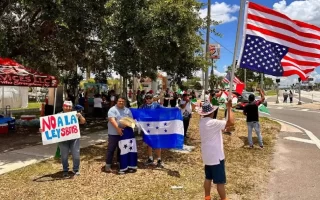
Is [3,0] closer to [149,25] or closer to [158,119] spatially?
[149,25]

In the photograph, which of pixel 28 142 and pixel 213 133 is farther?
pixel 28 142

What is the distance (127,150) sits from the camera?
7520mm

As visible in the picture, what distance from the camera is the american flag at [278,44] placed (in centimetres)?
723

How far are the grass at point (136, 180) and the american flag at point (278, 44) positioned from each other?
2.52 metres

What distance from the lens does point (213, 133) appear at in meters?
5.23

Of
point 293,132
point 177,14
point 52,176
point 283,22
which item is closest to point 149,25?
point 177,14

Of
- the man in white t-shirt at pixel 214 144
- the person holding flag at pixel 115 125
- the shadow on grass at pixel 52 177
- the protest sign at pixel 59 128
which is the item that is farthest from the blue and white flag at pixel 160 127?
the man in white t-shirt at pixel 214 144

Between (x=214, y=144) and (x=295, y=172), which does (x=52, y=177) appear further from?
(x=295, y=172)

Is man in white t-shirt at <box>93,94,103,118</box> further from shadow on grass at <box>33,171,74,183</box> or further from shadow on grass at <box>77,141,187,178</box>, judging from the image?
shadow on grass at <box>33,171,74,183</box>

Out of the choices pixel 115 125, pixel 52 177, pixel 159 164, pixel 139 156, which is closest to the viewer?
pixel 52 177

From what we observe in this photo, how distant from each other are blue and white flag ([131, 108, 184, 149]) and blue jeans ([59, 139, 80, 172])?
1.73m

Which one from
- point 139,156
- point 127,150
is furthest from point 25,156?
point 127,150

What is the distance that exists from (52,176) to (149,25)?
492cm

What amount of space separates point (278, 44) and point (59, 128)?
505 cm
